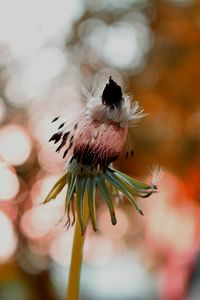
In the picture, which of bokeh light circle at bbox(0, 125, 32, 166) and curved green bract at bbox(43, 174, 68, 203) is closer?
curved green bract at bbox(43, 174, 68, 203)

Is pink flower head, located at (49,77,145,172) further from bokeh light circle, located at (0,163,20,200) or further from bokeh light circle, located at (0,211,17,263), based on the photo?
bokeh light circle, located at (0,211,17,263)

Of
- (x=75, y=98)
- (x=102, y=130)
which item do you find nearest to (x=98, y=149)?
(x=102, y=130)

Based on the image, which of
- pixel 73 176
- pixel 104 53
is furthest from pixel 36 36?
pixel 73 176

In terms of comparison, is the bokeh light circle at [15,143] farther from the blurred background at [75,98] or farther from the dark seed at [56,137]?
the dark seed at [56,137]

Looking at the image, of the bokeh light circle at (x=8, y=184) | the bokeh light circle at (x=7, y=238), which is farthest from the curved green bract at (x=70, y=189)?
the bokeh light circle at (x=7, y=238)

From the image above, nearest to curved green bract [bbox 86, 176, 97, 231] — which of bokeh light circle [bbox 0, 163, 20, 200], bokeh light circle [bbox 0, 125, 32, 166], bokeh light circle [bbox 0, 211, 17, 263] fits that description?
bokeh light circle [bbox 0, 163, 20, 200]

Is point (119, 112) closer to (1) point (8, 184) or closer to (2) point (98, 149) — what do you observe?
(2) point (98, 149)

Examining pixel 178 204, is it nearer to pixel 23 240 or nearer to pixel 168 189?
pixel 168 189

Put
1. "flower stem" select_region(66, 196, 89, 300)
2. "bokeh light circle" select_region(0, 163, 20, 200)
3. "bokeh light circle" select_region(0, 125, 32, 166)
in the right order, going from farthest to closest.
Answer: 1. "bokeh light circle" select_region(0, 125, 32, 166)
2. "bokeh light circle" select_region(0, 163, 20, 200)
3. "flower stem" select_region(66, 196, 89, 300)

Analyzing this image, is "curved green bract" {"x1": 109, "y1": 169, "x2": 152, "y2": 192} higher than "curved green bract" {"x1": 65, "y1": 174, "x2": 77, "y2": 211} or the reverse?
higher
